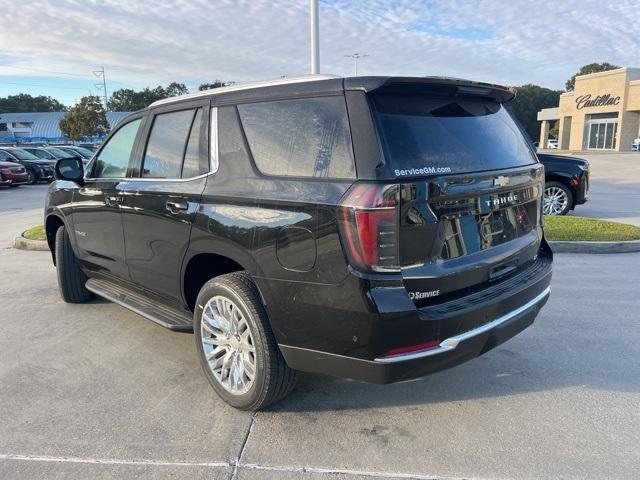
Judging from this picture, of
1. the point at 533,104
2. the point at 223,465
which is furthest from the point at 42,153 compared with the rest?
the point at 533,104

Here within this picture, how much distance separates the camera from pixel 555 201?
1009 cm

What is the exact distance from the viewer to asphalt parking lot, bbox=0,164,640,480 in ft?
8.99

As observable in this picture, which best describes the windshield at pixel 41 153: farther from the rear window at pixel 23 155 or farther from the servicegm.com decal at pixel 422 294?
the servicegm.com decal at pixel 422 294

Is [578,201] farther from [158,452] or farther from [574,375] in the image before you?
[158,452]

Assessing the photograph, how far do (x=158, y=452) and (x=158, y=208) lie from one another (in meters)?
1.63

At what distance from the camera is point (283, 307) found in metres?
2.81

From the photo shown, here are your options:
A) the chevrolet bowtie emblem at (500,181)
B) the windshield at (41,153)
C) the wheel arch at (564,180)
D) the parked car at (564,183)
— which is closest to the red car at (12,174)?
the windshield at (41,153)

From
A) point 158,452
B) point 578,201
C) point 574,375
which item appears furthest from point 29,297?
point 578,201

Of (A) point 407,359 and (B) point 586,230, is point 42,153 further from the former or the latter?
(A) point 407,359

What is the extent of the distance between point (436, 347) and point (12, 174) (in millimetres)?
21659

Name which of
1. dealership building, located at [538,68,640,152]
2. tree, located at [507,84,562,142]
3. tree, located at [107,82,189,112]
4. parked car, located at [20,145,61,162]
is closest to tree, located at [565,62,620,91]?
tree, located at [507,84,562,142]

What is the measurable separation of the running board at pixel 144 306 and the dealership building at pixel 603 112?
2001 inches

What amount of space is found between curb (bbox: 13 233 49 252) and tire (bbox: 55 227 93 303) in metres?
3.28

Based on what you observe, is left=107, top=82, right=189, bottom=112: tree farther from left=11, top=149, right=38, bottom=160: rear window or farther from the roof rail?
the roof rail
